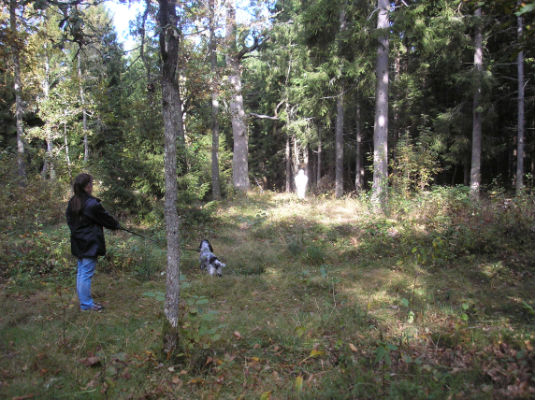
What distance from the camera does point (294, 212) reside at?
38.6 feet

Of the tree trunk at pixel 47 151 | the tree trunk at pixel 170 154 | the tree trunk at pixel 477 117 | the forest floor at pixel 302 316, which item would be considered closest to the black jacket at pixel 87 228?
the forest floor at pixel 302 316

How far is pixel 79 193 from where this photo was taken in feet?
15.6

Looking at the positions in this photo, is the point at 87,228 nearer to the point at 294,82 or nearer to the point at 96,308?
the point at 96,308

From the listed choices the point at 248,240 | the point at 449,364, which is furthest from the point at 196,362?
the point at 248,240

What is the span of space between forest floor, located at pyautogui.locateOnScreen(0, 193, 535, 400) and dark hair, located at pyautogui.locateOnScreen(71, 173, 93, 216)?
1.08 meters

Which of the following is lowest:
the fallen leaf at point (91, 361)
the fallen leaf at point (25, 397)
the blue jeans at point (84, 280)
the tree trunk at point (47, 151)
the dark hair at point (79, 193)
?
the fallen leaf at point (91, 361)

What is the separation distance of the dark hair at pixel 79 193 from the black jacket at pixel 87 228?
5cm

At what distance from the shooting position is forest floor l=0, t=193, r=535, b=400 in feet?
9.67

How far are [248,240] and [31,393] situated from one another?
667cm

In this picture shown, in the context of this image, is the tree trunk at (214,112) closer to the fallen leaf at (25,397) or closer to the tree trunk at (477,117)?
the fallen leaf at (25,397)

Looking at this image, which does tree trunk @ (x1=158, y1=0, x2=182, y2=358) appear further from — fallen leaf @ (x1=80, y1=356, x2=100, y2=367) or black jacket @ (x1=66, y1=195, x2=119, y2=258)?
black jacket @ (x1=66, y1=195, x2=119, y2=258)

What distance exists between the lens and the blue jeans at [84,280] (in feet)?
15.4

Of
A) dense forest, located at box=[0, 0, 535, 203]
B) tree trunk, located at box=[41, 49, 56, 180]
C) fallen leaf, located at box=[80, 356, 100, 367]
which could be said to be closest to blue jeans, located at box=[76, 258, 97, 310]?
fallen leaf, located at box=[80, 356, 100, 367]

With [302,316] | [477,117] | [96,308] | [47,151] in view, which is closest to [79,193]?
[96,308]
